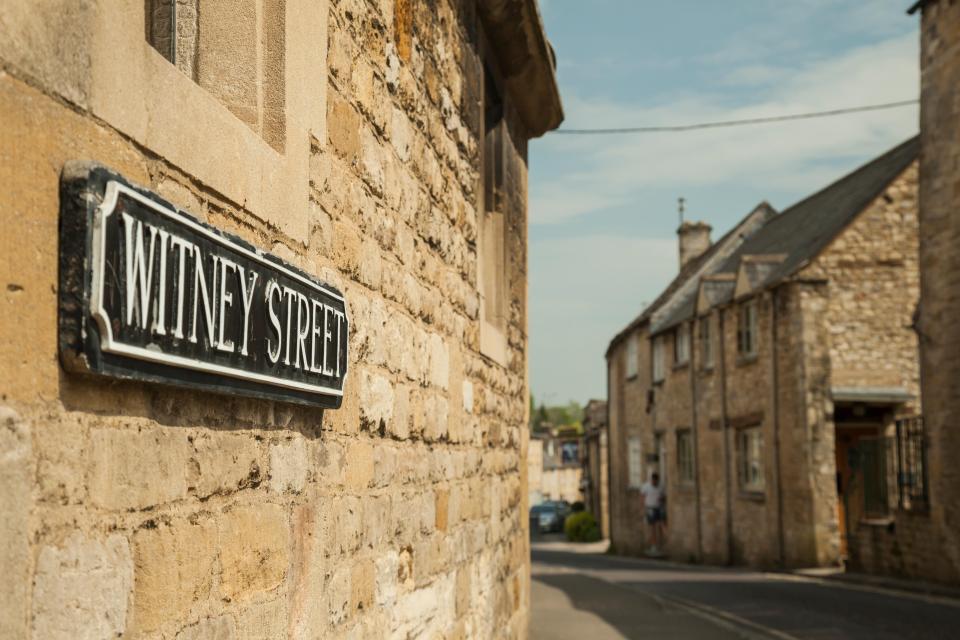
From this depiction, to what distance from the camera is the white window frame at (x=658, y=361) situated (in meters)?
30.2

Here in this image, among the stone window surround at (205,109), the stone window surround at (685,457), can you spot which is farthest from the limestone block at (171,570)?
the stone window surround at (685,457)

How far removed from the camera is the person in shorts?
27766 millimetres

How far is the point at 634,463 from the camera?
109 feet

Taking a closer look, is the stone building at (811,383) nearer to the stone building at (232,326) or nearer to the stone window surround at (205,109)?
the stone building at (232,326)

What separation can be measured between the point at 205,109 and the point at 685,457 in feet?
86.5

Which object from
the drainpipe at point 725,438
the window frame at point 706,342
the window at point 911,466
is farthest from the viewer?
the window frame at point 706,342

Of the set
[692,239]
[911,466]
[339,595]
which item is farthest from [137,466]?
[692,239]

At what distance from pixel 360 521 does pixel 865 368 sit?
63.2 feet

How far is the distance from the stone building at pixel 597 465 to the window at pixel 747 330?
60.2ft

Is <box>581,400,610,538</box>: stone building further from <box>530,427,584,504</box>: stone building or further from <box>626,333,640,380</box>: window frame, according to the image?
<box>530,427,584,504</box>: stone building

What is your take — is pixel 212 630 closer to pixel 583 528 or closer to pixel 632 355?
pixel 632 355

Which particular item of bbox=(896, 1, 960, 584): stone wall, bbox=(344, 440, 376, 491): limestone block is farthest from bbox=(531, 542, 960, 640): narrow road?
bbox=(344, 440, 376, 491): limestone block

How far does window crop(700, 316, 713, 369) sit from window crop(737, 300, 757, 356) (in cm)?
191

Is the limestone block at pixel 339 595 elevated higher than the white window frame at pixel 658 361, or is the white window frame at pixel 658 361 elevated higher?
the white window frame at pixel 658 361
